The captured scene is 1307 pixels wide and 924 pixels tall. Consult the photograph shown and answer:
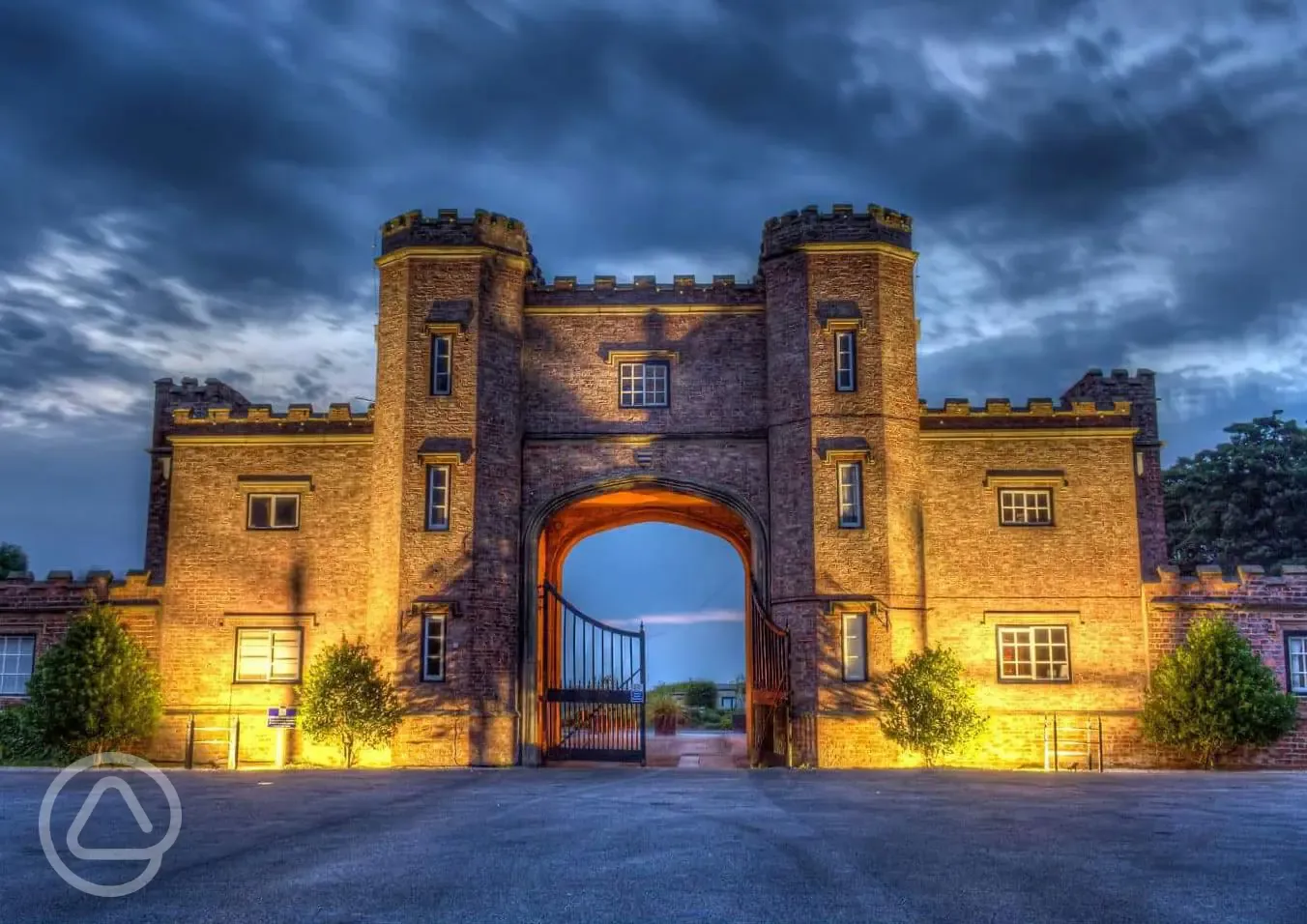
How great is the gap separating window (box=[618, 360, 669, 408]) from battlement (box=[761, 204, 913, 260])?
3.28 m

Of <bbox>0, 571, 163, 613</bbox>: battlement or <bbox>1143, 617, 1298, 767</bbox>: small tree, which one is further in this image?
<bbox>0, 571, 163, 613</bbox>: battlement

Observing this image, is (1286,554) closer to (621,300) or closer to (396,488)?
(621,300)

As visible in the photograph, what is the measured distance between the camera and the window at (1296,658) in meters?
25.2

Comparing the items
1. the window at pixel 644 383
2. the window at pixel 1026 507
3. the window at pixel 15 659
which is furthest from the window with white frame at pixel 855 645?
the window at pixel 15 659

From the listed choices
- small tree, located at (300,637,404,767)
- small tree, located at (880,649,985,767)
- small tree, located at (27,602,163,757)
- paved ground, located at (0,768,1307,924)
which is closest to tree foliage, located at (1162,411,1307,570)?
small tree, located at (880,649,985,767)

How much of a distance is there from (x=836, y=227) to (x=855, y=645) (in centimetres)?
812

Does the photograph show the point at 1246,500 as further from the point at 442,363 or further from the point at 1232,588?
the point at 442,363

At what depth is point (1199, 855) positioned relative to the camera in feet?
37.4

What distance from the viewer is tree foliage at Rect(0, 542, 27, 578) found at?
4294 centimetres

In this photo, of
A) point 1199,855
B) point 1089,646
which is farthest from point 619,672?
point 1199,855

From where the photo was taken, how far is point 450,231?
25.8 m

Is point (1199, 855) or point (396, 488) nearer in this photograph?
point (1199, 855)

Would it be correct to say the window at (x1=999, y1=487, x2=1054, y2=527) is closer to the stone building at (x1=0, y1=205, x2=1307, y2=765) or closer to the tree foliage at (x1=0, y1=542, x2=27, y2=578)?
the stone building at (x1=0, y1=205, x2=1307, y2=765)

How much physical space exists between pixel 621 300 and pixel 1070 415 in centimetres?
936
